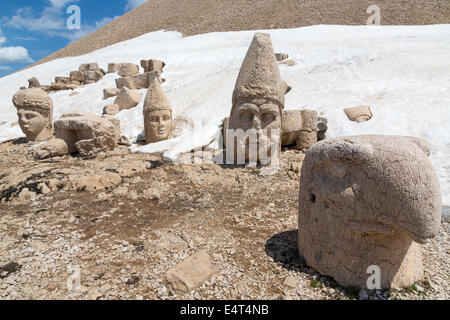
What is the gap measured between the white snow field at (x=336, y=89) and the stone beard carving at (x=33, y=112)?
6.26ft

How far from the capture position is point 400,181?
1737mm

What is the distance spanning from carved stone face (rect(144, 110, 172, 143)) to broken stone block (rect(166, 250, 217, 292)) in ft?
17.8

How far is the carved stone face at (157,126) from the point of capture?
7.27 metres

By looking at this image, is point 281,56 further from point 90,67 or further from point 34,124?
point 90,67

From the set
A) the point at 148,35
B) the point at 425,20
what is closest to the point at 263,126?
the point at 425,20

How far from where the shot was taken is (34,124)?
24.2 feet

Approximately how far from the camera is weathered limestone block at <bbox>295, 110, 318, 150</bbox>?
19.7 ft

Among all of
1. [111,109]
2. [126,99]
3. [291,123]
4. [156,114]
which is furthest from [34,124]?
[291,123]

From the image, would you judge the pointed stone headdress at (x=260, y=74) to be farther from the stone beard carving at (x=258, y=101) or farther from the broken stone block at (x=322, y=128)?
the broken stone block at (x=322, y=128)

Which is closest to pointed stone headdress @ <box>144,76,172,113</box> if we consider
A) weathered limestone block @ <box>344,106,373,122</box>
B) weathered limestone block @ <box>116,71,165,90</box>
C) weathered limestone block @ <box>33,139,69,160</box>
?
weathered limestone block @ <box>33,139,69,160</box>

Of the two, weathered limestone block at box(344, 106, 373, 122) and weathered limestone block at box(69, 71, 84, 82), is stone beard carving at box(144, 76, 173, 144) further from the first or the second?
weathered limestone block at box(69, 71, 84, 82)

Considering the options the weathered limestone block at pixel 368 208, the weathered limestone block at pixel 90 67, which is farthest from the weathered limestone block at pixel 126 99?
the weathered limestone block at pixel 368 208

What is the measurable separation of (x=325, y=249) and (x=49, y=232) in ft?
10.3

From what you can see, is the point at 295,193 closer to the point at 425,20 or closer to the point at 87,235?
the point at 87,235
